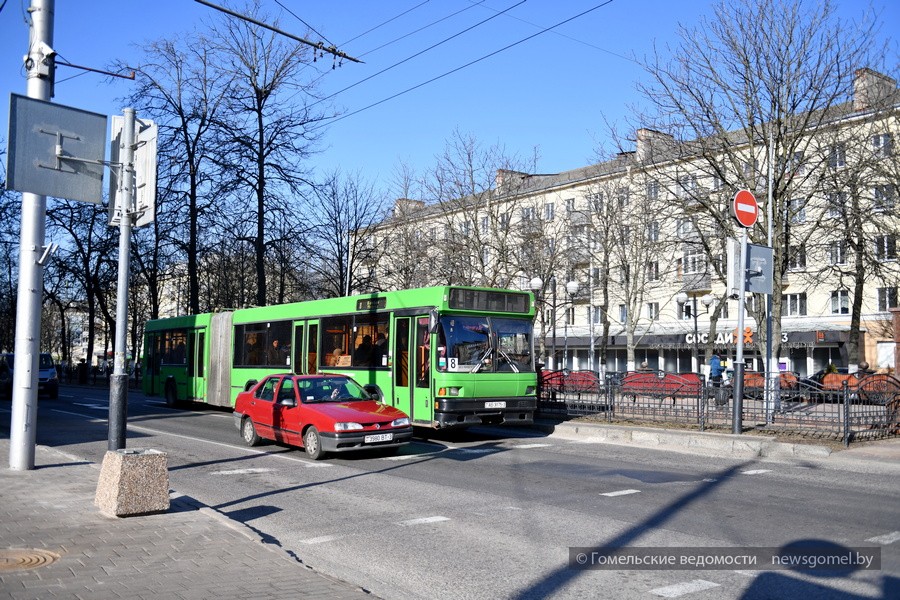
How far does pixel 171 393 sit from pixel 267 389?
48.5ft

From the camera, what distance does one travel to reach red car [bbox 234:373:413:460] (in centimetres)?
1336

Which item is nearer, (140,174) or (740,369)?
(140,174)

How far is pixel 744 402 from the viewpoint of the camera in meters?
17.4

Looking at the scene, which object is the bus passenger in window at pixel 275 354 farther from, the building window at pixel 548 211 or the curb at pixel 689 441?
the building window at pixel 548 211

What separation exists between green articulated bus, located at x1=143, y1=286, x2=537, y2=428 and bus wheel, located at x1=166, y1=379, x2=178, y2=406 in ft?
28.6

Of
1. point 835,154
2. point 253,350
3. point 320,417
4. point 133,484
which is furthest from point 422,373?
point 835,154

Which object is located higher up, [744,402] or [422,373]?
[422,373]

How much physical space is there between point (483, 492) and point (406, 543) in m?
2.99

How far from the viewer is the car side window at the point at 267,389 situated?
15469 millimetres

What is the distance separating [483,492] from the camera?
10570 mm

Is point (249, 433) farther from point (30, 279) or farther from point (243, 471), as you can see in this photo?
point (30, 279)

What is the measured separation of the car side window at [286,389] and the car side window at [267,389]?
0.26 m

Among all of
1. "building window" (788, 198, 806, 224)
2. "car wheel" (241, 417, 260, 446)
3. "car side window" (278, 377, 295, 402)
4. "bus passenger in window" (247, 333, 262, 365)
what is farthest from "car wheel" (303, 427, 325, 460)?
"building window" (788, 198, 806, 224)

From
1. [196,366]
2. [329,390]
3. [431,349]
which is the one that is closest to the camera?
[329,390]
